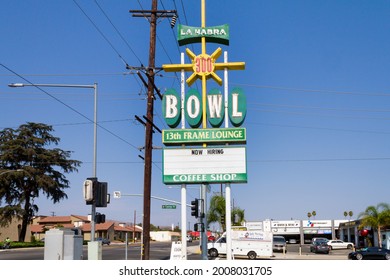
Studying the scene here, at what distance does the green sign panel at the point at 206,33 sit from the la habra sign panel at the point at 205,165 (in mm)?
4981

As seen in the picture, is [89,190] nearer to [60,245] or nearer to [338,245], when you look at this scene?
[60,245]

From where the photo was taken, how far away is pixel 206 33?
21000mm

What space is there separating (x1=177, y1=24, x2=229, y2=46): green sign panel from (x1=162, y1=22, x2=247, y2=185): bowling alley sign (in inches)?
93.8

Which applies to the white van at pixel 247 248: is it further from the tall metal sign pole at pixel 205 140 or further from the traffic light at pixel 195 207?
the tall metal sign pole at pixel 205 140

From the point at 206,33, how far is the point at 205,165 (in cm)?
587

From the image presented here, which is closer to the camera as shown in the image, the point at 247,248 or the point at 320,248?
the point at 247,248

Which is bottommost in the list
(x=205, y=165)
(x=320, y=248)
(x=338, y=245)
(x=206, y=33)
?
(x=338, y=245)

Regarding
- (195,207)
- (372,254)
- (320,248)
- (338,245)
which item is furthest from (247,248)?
(338,245)

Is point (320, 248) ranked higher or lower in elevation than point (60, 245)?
lower

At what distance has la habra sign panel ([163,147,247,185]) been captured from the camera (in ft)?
63.2

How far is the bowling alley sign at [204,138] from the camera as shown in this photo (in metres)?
19.3
